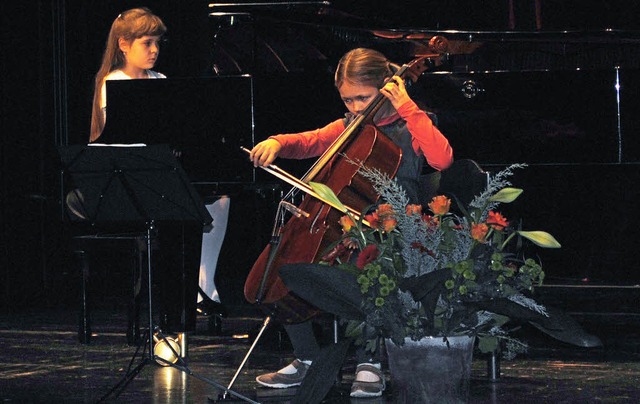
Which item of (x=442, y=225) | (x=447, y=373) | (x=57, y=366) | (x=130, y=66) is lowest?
(x=57, y=366)

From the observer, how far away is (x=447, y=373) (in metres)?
2.62

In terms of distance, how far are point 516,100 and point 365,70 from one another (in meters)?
1.49

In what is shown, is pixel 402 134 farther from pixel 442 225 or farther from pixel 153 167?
pixel 442 225

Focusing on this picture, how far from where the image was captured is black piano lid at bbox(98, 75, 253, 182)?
16.1 ft

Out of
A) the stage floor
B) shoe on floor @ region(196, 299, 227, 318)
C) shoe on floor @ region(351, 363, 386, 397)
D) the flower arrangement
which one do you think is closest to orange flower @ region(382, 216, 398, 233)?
the flower arrangement

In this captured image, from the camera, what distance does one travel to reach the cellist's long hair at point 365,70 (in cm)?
404

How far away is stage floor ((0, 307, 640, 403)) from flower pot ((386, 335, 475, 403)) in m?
0.82

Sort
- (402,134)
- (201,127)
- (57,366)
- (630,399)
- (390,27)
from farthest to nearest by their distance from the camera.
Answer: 1. (390,27)
2. (201,127)
3. (57,366)
4. (402,134)
5. (630,399)

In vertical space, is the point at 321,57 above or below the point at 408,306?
above

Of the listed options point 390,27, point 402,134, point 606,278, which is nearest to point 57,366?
point 402,134

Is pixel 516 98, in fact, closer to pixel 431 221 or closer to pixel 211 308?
pixel 211 308

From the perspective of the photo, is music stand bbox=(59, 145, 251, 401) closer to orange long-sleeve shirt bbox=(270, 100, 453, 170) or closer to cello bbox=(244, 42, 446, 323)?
cello bbox=(244, 42, 446, 323)

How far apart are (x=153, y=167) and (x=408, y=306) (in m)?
1.41

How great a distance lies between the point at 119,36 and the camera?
5.14 m
